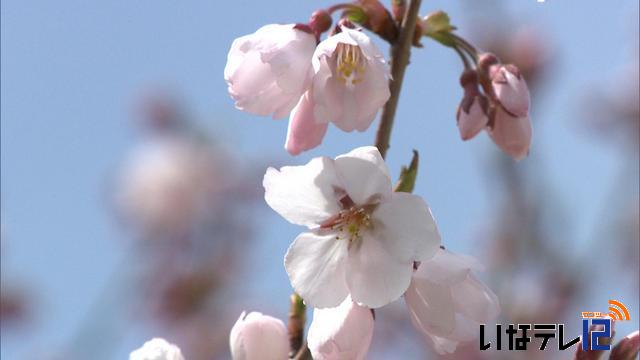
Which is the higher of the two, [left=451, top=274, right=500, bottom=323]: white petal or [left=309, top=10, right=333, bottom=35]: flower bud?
[left=309, top=10, right=333, bottom=35]: flower bud

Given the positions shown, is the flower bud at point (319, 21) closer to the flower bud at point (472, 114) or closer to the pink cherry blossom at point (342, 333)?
the flower bud at point (472, 114)

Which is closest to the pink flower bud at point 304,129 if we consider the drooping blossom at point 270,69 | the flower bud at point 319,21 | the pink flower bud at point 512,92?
the drooping blossom at point 270,69

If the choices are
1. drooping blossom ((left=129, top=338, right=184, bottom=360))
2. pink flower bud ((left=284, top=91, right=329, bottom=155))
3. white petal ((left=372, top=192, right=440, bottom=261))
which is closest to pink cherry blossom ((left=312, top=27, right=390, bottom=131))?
pink flower bud ((left=284, top=91, right=329, bottom=155))

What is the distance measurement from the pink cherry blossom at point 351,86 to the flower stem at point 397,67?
0.04 meters

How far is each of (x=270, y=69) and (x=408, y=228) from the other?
1.27ft

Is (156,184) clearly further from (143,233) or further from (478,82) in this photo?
(478,82)

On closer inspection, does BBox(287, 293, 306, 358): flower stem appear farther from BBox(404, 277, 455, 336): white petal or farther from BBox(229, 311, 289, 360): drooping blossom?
BBox(404, 277, 455, 336): white petal

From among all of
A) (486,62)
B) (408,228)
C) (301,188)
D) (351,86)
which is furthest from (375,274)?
(486,62)

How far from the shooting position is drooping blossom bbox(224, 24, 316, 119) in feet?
5.44

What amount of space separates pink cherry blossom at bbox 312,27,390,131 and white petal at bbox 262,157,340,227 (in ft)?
0.30

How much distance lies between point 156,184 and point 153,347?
354cm

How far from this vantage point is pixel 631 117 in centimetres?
550

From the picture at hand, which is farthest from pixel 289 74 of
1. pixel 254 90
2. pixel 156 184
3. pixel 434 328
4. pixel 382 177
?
pixel 156 184

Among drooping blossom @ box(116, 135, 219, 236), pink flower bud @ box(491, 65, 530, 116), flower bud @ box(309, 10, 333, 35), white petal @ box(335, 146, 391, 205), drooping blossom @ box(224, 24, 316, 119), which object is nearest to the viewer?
white petal @ box(335, 146, 391, 205)
